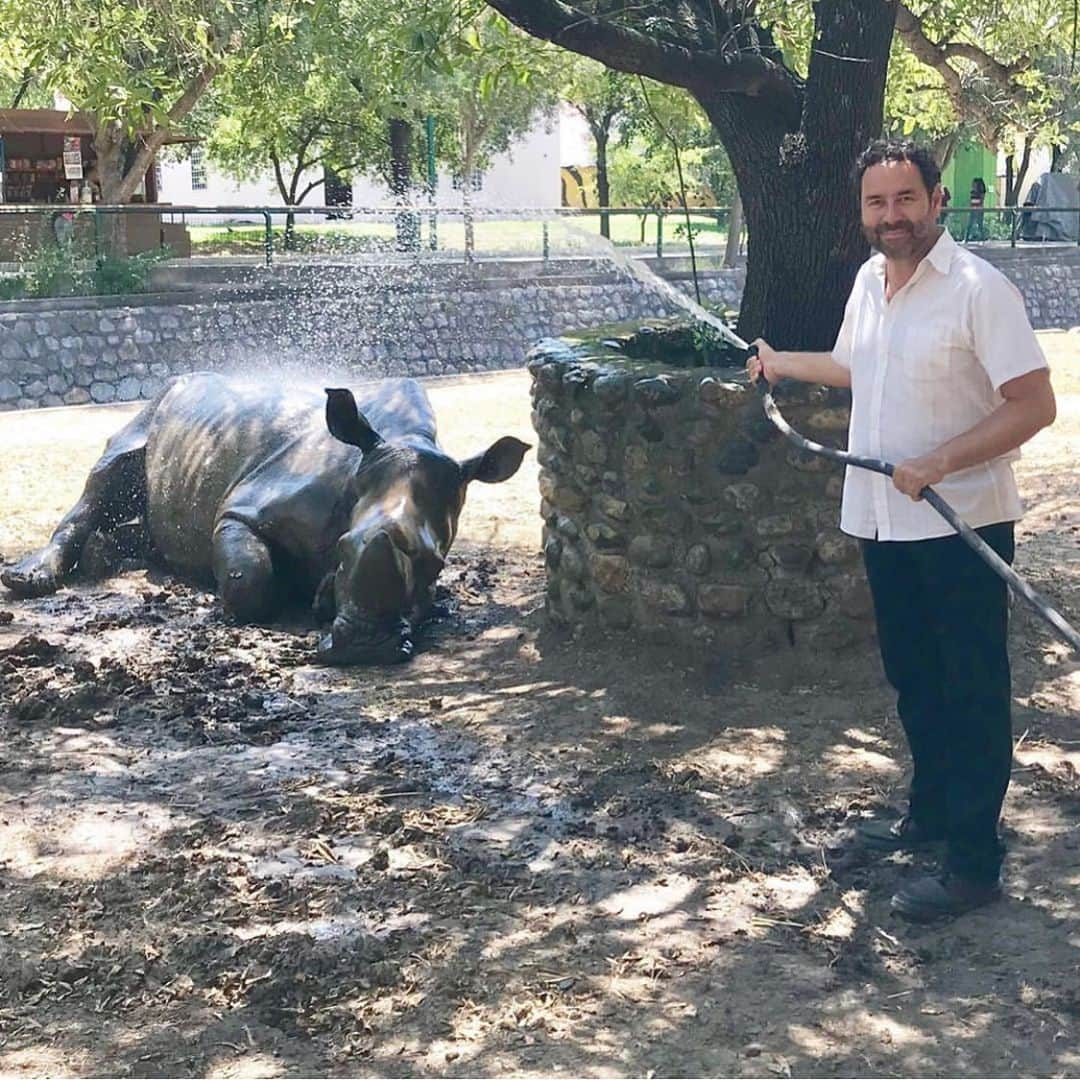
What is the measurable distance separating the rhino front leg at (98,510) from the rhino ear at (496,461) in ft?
8.04

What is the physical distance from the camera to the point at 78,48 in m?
10.6

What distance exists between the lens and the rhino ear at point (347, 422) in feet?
23.7

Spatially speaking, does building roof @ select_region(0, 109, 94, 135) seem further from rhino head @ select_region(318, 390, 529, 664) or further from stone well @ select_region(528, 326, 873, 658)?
stone well @ select_region(528, 326, 873, 658)

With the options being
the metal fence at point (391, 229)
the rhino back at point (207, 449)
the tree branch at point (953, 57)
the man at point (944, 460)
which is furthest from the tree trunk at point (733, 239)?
the man at point (944, 460)

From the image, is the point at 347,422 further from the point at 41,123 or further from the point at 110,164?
the point at 41,123

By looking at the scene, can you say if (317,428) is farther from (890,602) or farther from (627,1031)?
(627,1031)

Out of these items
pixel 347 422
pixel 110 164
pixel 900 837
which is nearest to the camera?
pixel 900 837

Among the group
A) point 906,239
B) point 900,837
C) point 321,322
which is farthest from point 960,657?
point 321,322

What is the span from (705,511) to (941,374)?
7.62ft

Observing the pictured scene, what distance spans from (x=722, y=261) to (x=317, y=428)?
1958cm

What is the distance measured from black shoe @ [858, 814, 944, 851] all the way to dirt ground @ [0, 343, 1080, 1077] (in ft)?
0.31

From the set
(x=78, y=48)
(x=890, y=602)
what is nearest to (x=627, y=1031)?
(x=890, y=602)

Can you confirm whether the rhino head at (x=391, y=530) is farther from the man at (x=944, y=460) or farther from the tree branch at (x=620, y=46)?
the man at (x=944, y=460)

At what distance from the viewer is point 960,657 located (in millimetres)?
4141
